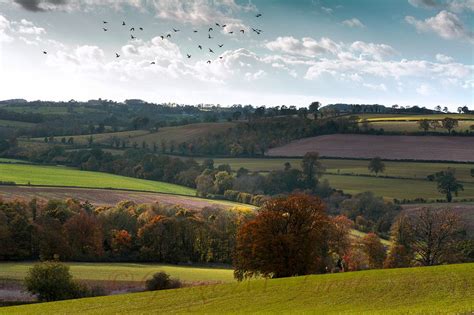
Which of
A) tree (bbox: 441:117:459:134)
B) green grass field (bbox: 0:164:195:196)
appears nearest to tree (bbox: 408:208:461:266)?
green grass field (bbox: 0:164:195:196)

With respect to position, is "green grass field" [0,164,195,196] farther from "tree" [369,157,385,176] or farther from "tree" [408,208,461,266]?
"tree" [408,208,461,266]

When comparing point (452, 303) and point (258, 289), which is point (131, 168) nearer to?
point (258, 289)

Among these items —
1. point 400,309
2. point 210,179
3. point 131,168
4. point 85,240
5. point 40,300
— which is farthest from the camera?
point 131,168

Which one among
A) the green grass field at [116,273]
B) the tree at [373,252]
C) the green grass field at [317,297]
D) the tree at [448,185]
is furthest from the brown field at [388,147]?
the green grass field at [317,297]

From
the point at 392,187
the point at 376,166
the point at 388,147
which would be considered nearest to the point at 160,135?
the point at 388,147

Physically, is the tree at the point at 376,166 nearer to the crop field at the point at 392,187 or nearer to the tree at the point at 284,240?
the crop field at the point at 392,187

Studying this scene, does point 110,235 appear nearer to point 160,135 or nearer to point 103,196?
point 103,196

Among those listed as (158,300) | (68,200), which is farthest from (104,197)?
(158,300)

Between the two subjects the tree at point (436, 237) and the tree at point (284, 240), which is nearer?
the tree at point (284, 240)
